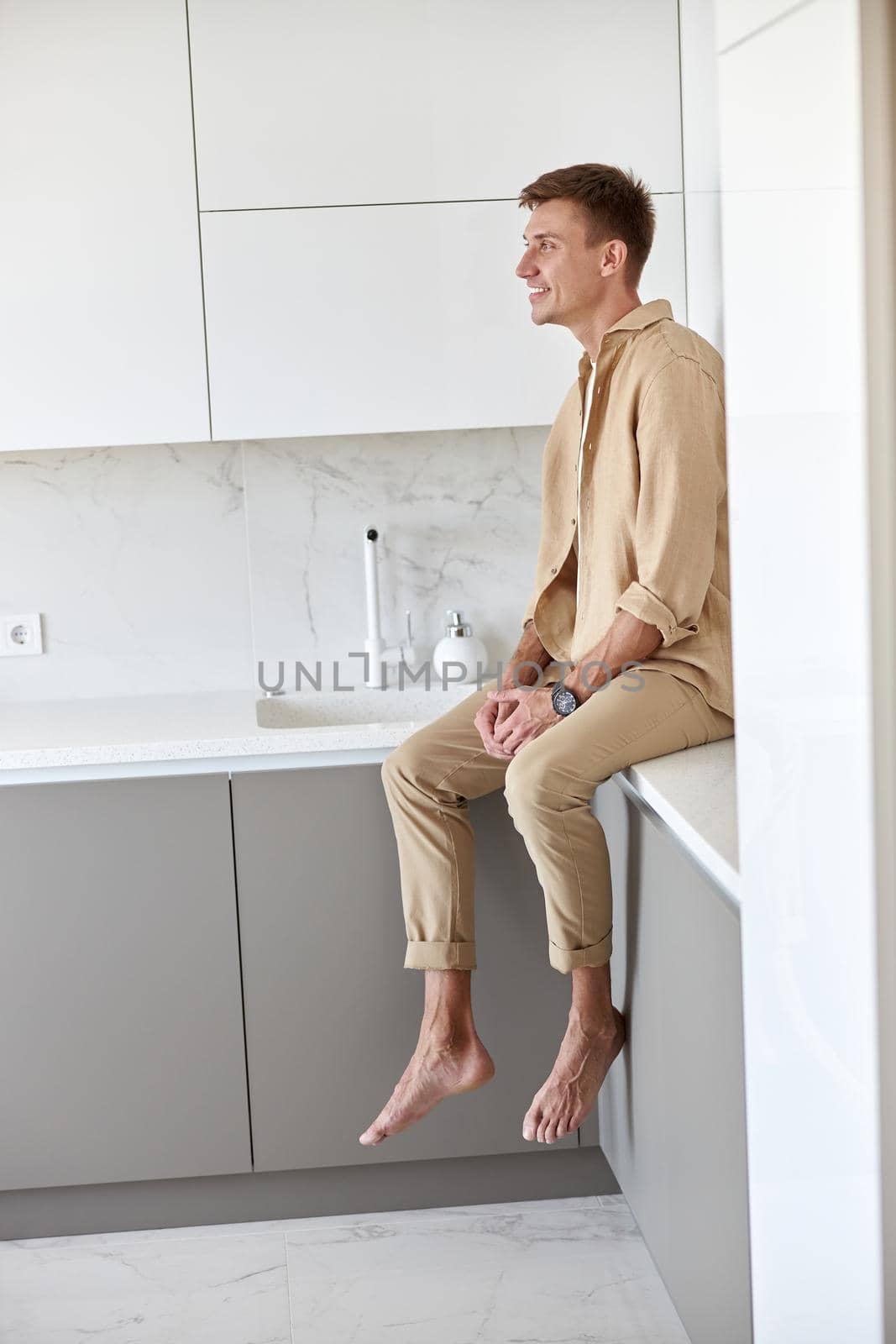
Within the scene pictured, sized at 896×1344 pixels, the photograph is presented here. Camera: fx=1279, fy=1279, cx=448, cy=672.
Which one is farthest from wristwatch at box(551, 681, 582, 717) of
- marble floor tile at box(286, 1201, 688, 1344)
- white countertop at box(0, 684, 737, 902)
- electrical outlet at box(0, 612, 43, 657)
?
electrical outlet at box(0, 612, 43, 657)

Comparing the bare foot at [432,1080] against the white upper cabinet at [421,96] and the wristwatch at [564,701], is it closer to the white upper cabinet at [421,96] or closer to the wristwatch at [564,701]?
the wristwatch at [564,701]

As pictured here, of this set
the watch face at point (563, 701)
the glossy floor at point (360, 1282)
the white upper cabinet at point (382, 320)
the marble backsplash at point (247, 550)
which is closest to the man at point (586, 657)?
the watch face at point (563, 701)

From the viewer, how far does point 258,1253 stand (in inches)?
82.4

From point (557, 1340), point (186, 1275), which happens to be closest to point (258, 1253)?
point (186, 1275)

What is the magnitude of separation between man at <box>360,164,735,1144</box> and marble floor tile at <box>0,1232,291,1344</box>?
0.31 meters

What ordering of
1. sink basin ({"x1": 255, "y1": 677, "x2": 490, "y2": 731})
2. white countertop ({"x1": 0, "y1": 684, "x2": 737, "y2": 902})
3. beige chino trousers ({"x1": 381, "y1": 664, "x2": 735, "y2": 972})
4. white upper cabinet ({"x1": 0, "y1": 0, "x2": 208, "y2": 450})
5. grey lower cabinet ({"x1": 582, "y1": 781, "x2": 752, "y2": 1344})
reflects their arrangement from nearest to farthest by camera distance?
grey lower cabinet ({"x1": 582, "y1": 781, "x2": 752, "y2": 1344})
white countertop ({"x1": 0, "y1": 684, "x2": 737, "y2": 902})
beige chino trousers ({"x1": 381, "y1": 664, "x2": 735, "y2": 972})
white upper cabinet ({"x1": 0, "y1": 0, "x2": 208, "y2": 450})
sink basin ({"x1": 255, "y1": 677, "x2": 490, "y2": 731})

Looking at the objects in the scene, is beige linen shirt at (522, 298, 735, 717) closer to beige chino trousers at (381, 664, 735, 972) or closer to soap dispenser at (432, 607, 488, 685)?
beige chino trousers at (381, 664, 735, 972)

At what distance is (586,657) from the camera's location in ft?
5.95

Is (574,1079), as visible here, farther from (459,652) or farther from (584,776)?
(459,652)

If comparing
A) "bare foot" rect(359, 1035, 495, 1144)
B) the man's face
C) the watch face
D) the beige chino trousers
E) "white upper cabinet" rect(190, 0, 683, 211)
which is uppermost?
"white upper cabinet" rect(190, 0, 683, 211)

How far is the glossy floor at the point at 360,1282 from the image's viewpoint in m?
1.87

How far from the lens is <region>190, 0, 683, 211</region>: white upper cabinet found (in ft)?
7.02

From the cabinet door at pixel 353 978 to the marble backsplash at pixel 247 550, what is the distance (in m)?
0.58

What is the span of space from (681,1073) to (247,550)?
1456mm
